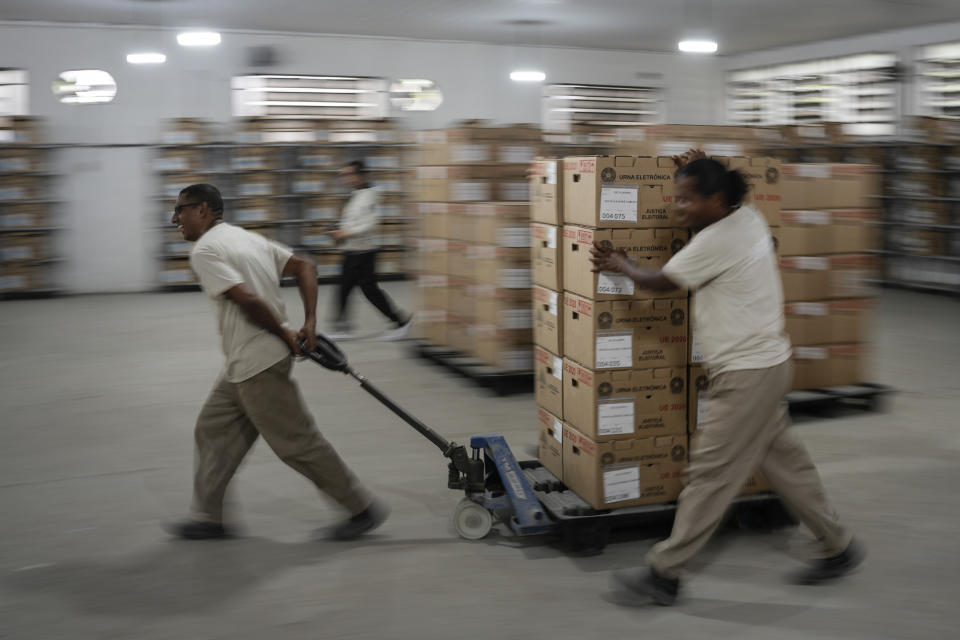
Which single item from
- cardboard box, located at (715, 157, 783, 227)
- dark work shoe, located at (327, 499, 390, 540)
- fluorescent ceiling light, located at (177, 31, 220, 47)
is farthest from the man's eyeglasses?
fluorescent ceiling light, located at (177, 31, 220, 47)

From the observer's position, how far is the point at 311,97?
43.4 feet

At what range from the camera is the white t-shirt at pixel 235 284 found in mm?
3381

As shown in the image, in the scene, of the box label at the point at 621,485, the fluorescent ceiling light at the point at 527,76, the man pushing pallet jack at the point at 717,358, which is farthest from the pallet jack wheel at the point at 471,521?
the fluorescent ceiling light at the point at 527,76

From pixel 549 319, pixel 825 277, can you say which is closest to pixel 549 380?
pixel 549 319

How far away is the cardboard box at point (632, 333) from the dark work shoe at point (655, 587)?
2.70 ft

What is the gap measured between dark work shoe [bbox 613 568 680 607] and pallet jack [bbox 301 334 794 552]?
0.43 meters

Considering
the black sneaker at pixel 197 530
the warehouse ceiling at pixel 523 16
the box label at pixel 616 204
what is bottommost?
the black sneaker at pixel 197 530

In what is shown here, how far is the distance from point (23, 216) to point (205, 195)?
9336 millimetres

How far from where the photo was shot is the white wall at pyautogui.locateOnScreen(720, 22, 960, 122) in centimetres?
1196

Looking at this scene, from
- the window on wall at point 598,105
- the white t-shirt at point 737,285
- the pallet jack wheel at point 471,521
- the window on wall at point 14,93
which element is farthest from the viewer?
the window on wall at point 598,105

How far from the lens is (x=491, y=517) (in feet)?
12.0

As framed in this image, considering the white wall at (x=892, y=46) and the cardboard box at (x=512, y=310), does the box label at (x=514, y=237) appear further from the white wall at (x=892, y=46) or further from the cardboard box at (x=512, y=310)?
the white wall at (x=892, y=46)

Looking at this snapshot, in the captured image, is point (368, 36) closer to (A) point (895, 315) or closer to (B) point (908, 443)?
(A) point (895, 315)

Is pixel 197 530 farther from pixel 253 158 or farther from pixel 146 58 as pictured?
pixel 146 58
